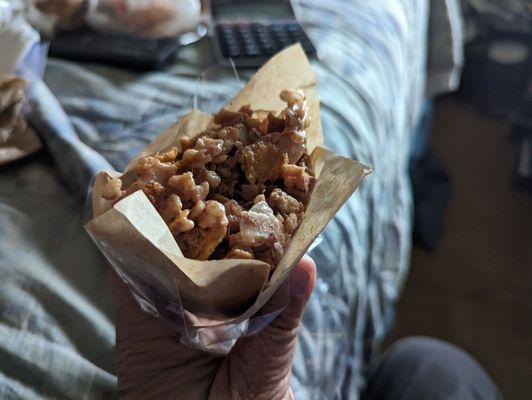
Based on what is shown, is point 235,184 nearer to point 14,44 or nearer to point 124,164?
point 124,164

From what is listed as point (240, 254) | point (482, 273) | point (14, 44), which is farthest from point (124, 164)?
point (482, 273)

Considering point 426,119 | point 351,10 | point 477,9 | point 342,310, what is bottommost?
point 426,119

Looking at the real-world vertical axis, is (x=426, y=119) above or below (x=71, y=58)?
below

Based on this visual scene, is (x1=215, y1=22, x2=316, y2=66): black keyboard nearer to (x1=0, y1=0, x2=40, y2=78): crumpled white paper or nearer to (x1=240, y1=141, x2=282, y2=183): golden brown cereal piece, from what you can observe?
(x1=0, y1=0, x2=40, y2=78): crumpled white paper

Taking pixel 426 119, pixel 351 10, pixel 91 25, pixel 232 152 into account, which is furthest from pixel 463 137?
pixel 232 152

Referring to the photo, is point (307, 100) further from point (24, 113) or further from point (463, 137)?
point (463, 137)

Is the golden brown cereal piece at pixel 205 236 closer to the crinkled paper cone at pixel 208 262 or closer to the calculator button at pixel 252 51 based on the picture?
the crinkled paper cone at pixel 208 262

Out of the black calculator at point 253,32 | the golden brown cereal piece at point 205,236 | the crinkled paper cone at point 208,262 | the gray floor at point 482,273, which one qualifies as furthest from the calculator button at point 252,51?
the gray floor at point 482,273
